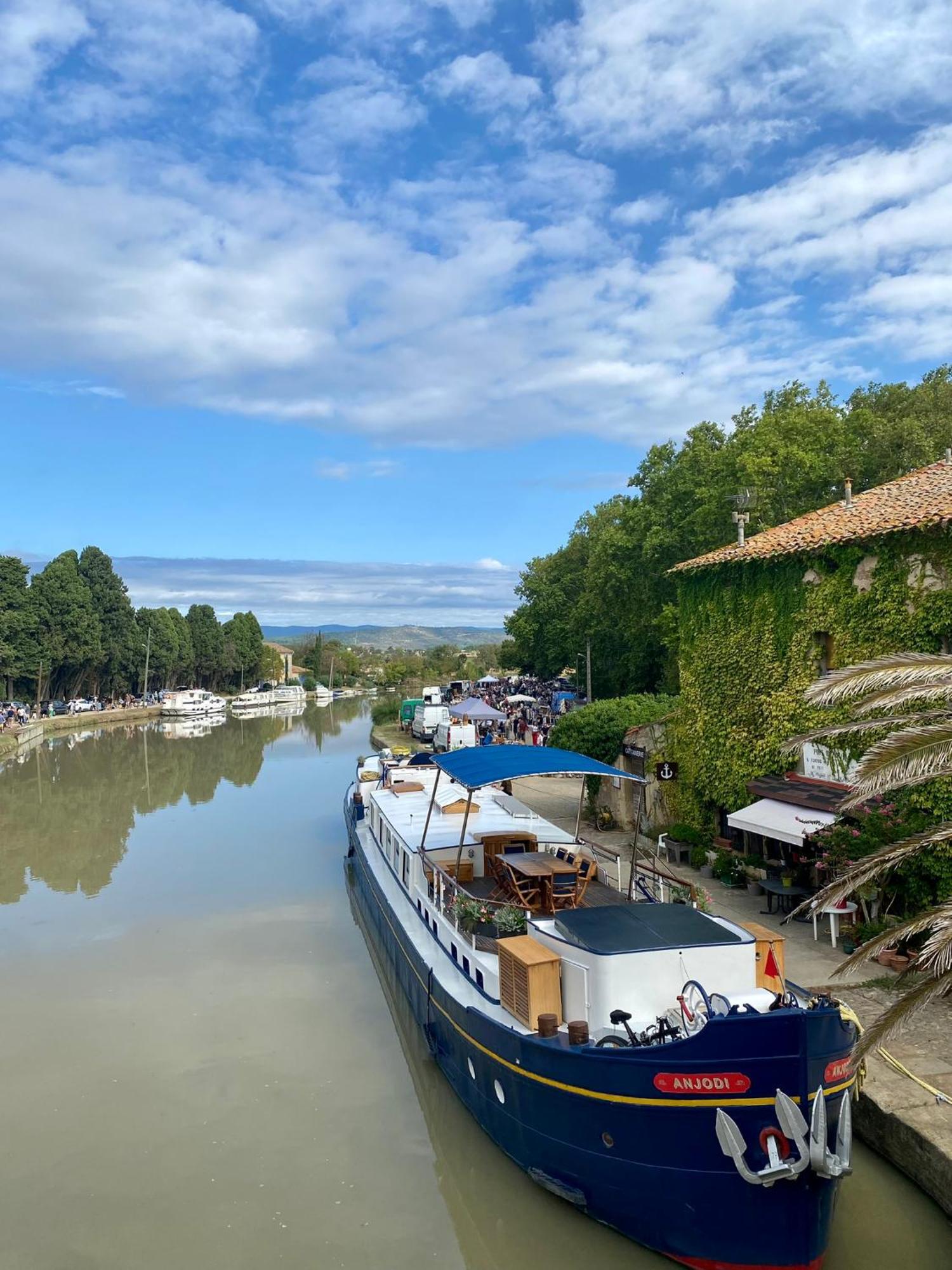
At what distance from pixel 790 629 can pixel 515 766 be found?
290 inches

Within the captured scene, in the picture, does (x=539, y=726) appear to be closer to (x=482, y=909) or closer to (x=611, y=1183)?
(x=482, y=909)

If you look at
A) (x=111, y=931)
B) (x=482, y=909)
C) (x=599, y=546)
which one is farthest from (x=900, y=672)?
(x=599, y=546)

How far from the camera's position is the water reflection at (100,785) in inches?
926

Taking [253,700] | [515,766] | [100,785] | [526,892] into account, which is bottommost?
[100,785]

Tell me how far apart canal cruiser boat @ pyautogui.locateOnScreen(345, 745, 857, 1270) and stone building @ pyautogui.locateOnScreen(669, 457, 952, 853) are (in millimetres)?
5626

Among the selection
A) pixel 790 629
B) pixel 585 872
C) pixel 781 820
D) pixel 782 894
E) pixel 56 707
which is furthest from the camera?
pixel 56 707

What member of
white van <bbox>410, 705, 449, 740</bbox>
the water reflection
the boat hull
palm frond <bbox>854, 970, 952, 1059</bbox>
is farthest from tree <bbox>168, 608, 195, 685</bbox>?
palm frond <bbox>854, 970, 952, 1059</bbox>

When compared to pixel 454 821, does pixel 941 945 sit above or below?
above

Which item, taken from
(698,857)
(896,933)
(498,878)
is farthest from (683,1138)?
(698,857)

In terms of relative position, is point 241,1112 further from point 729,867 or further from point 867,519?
point 867,519

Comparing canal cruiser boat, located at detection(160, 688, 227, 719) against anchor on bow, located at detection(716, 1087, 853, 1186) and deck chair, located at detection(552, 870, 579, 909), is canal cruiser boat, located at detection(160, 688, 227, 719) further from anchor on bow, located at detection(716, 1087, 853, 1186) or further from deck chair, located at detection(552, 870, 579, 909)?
anchor on bow, located at detection(716, 1087, 853, 1186)

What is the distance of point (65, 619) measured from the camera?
214 ft

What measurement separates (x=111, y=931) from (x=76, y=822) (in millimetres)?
13708

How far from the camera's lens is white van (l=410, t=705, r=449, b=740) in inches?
1801
